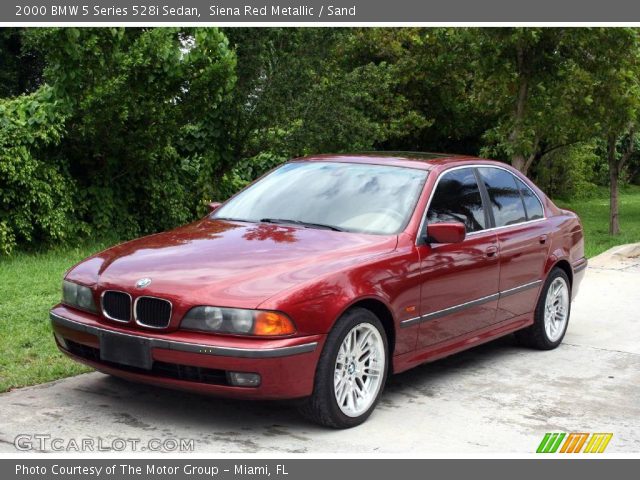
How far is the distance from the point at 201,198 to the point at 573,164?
16.1m

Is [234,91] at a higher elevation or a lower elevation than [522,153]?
higher

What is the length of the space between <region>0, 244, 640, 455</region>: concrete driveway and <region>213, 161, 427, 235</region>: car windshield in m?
1.17

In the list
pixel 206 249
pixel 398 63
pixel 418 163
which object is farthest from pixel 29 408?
pixel 398 63

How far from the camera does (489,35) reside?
532 inches

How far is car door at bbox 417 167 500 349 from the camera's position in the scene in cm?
596

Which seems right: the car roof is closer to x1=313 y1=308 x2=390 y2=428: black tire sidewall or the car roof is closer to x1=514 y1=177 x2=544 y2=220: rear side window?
x1=514 y1=177 x2=544 y2=220: rear side window

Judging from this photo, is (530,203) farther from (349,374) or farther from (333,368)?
(333,368)

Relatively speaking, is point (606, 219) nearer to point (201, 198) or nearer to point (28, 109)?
point (201, 198)

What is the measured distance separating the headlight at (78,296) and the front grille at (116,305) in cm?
13

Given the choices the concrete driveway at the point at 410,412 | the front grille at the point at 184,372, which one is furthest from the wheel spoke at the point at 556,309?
the front grille at the point at 184,372

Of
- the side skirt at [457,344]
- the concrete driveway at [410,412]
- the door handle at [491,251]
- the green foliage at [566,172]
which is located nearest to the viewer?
the concrete driveway at [410,412]

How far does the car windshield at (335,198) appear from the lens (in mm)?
6078

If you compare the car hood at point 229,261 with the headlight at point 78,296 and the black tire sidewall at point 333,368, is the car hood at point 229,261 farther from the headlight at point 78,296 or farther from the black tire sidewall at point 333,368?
the black tire sidewall at point 333,368
